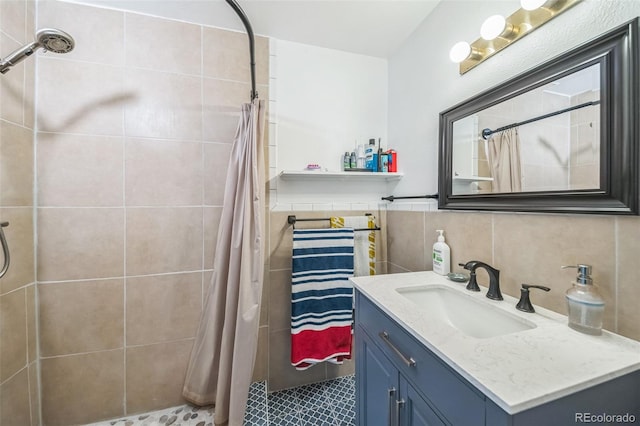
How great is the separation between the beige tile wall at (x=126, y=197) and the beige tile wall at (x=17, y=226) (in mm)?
47

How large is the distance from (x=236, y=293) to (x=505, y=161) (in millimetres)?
1386

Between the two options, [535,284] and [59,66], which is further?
[59,66]

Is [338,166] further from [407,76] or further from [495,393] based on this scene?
[495,393]

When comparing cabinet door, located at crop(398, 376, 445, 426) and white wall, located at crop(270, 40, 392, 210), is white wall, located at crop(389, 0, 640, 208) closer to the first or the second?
white wall, located at crop(270, 40, 392, 210)

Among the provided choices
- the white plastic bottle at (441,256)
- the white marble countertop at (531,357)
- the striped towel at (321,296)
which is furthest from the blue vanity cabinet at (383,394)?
the white plastic bottle at (441,256)

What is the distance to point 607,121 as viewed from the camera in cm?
69

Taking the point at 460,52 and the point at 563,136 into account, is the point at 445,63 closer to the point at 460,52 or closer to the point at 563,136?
the point at 460,52

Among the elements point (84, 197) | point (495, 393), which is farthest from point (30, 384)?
point (495, 393)

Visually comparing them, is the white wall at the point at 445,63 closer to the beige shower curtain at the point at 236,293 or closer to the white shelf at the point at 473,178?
the white shelf at the point at 473,178

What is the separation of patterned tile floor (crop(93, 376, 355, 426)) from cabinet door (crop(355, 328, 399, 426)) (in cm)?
43

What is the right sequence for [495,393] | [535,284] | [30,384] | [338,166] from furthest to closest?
1. [338,166]
2. [30,384]
3. [535,284]
4. [495,393]

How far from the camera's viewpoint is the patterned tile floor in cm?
134

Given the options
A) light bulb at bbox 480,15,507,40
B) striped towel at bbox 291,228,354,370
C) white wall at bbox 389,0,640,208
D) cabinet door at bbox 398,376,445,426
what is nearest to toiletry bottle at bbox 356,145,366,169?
white wall at bbox 389,0,640,208

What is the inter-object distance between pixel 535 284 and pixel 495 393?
1.96ft
